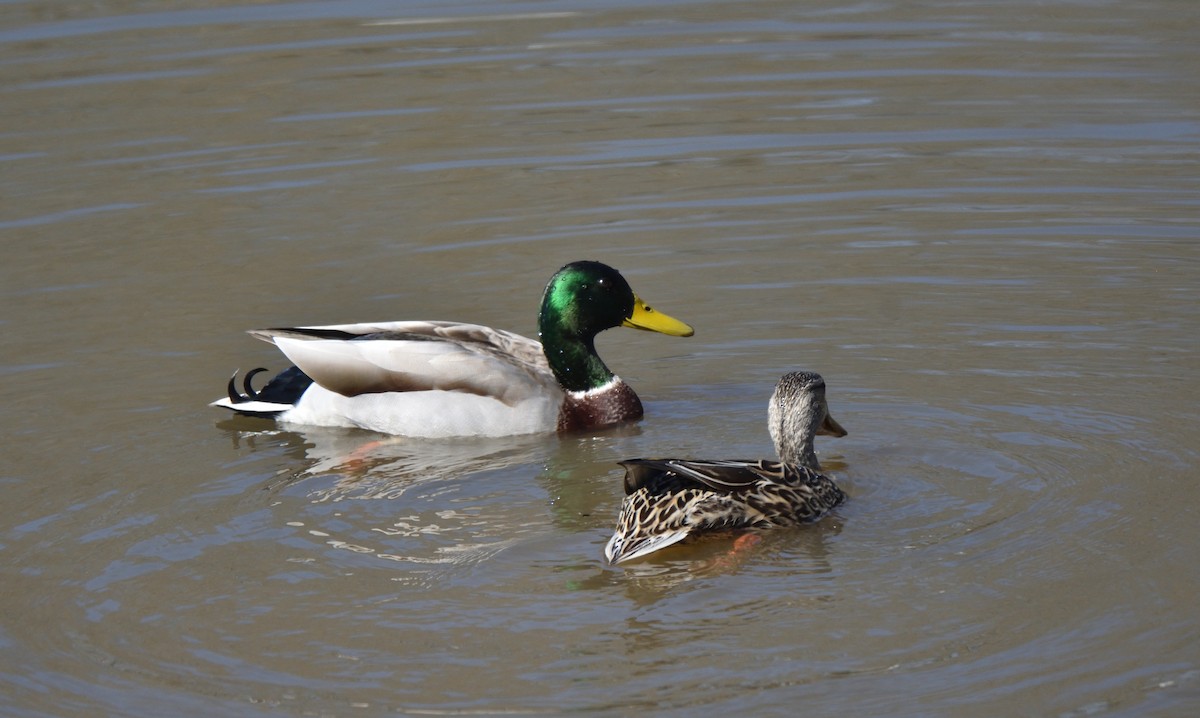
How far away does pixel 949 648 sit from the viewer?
5898 millimetres

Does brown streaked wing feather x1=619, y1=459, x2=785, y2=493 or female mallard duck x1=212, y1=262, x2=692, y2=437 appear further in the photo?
female mallard duck x1=212, y1=262, x2=692, y2=437

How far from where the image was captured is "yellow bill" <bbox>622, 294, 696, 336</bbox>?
945 centimetres

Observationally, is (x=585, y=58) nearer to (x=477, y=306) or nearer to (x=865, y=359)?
(x=477, y=306)

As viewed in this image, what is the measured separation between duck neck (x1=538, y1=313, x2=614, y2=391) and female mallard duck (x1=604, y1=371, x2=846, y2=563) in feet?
6.62

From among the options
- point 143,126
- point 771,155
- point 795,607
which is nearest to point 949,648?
point 795,607

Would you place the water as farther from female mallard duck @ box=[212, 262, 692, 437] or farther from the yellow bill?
the yellow bill

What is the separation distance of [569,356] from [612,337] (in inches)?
62.4

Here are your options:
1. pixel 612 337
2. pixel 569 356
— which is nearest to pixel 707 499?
pixel 569 356

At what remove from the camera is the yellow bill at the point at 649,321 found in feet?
31.0

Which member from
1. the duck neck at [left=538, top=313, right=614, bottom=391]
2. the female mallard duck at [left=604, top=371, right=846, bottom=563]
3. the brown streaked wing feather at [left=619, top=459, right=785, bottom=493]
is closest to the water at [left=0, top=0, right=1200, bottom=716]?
the female mallard duck at [left=604, top=371, right=846, bottom=563]

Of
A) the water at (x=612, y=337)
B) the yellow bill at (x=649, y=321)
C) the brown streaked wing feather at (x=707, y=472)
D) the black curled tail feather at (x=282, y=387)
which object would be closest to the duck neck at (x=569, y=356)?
the yellow bill at (x=649, y=321)

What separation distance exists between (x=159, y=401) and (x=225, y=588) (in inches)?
116

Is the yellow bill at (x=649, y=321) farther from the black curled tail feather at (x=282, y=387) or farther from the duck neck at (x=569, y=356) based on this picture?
the black curled tail feather at (x=282, y=387)

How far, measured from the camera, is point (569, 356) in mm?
9398
